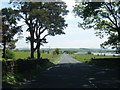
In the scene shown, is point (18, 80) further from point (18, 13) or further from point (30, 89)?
point (18, 13)

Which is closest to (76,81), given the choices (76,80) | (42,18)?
(76,80)

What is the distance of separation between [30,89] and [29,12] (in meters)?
29.3

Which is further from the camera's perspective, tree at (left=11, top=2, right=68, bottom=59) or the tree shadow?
tree at (left=11, top=2, right=68, bottom=59)

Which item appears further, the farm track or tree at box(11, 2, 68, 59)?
tree at box(11, 2, 68, 59)

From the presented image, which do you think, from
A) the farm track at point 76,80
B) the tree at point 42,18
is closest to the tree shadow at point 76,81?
the farm track at point 76,80

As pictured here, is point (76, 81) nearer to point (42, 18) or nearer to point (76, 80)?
point (76, 80)

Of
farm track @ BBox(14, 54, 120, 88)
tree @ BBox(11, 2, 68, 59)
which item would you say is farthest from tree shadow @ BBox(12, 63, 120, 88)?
tree @ BBox(11, 2, 68, 59)

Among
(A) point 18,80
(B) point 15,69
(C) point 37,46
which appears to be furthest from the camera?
(C) point 37,46

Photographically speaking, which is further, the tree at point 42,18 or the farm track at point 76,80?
the tree at point 42,18

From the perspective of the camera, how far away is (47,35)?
160 feet

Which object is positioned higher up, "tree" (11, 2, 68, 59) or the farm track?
"tree" (11, 2, 68, 59)

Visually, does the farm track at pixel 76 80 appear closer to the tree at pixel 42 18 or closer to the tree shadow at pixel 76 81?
the tree shadow at pixel 76 81

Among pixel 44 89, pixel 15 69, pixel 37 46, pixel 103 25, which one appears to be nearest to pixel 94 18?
pixel 103 25

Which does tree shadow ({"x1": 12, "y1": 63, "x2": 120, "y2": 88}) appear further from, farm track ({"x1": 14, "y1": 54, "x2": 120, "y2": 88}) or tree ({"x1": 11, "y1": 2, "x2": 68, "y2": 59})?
tree ({"x1": 11, "y1": 2, "x2": 68, "y2": 59})
